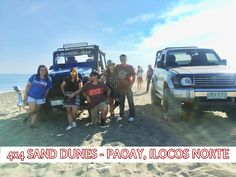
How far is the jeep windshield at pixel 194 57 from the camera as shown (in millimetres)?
9555

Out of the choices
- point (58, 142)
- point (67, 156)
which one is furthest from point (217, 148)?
point (58, 142)

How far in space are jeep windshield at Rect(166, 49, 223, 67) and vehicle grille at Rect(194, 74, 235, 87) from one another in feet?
4.95

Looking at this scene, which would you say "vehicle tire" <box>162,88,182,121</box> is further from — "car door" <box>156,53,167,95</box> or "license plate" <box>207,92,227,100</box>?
"car door" <box>156,53,167,95</box>

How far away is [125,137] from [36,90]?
110 inches

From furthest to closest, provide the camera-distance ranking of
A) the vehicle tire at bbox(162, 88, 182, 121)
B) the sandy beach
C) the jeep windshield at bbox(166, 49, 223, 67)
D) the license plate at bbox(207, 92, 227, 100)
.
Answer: the jeep windshield at bbox(166, 49, 223, 67), the vehicle tire at bbox(162, 88, 182, 121), the license plate at bbox(207, 92, 227, 100), the sandy beach

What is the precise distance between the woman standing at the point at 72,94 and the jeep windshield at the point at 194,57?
9.34ft

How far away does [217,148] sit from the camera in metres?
6.15

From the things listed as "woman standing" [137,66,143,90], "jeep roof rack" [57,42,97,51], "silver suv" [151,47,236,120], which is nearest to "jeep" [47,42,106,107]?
"jeep roof rack" [57,42,97,51]

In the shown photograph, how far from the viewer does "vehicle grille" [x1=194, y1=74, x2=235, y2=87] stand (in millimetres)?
8000

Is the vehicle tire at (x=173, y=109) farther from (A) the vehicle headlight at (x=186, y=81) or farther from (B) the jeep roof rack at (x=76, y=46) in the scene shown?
(B) the jeep roof rack at (x=76, y=46)

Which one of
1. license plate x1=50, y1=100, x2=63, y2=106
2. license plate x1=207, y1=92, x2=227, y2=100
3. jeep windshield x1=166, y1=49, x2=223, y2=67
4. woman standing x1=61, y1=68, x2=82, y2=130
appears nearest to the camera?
license plate x1=207, y1=92, x2=227, y2=100

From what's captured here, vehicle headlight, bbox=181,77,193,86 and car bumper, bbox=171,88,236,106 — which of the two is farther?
vehicle headlight, bbox=181,77,193,86

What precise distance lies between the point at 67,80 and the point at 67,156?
118 inches

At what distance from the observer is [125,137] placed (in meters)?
7.21
